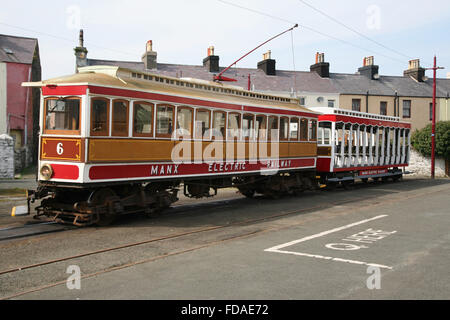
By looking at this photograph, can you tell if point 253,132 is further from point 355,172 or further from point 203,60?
point 203,60

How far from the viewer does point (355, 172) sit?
20281 mm

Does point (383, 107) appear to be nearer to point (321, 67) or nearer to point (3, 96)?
point (321, 67)

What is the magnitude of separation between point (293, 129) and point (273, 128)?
4.35ft

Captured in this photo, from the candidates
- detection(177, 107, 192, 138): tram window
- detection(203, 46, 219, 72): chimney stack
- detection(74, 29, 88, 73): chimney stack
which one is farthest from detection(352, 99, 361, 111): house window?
detection(177, 107, 192, 138): tram window

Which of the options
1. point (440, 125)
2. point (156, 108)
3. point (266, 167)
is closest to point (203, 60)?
point (440, 125)

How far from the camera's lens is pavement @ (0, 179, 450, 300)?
5.58 meters

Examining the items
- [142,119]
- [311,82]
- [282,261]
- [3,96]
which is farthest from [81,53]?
[282,261]

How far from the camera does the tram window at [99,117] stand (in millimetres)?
9531

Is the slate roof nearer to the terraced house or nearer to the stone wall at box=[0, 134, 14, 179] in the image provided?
the terraced house

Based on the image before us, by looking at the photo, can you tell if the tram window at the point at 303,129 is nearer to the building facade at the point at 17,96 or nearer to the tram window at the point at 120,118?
the tram window at the point at 120,118

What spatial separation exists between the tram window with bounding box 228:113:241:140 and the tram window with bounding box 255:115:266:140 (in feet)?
3.04

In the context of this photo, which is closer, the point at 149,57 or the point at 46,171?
the point at 46,171

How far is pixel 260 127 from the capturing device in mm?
14367

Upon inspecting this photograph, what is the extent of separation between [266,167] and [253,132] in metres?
1.45
